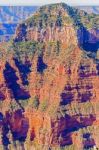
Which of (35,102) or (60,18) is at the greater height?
(60,18)

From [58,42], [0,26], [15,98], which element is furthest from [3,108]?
[0,26]

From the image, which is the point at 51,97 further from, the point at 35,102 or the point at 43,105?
the point at 35,102

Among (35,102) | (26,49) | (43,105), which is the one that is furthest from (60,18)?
(43,105)

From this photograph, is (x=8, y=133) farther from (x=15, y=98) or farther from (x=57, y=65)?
(x=57, y=65)

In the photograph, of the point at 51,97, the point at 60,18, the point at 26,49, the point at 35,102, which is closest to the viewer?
the point at 51,97

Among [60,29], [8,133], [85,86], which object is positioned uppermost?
[60,29]

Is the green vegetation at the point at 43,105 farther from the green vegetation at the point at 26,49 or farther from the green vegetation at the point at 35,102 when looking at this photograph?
the green vegetation at the point at 26,49

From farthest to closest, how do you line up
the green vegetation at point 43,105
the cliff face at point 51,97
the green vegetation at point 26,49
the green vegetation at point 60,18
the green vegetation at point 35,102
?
the green vegetation at point 60,18 → the green vegetation at point 26,49 → the green vegetation at point 35,102 → the green vegetation at point 43,105 → the cliff face at point 51,97

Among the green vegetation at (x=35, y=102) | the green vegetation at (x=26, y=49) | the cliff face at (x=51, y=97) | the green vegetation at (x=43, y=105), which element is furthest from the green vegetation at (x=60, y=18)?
the green vegetation at (x=43, y=105)
